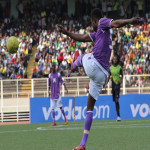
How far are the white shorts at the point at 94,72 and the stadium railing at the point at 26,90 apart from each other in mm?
11442

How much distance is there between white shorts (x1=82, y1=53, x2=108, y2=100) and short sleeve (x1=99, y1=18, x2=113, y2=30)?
0.58 metres

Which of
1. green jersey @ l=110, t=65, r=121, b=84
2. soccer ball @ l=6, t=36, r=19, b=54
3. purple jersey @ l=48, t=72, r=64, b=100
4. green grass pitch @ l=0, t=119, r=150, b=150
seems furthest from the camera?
green jersey @ l=110, t=65, r=121, b=84

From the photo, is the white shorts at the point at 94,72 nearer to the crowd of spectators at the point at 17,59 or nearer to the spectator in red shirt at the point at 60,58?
the crowd of spectators at the point at 17,59

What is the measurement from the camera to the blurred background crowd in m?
27.4

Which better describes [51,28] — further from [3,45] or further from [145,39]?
[145,39]

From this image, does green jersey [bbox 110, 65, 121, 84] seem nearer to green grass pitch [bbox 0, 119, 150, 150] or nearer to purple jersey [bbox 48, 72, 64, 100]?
purple jersey [bbox 48, 72, 64, 100]

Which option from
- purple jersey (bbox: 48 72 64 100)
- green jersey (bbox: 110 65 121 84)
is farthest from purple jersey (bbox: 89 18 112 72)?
green jersey (bbox: 110 65 121 84)

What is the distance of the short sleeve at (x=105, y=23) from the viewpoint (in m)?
7.93

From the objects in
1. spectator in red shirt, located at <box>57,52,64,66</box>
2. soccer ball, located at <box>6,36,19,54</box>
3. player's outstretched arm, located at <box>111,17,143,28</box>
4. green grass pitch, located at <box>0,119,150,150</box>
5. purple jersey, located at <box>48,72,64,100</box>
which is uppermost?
player's outstretched arm, located at <box>111,17,143,28</box>

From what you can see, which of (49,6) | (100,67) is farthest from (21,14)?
(100,67)

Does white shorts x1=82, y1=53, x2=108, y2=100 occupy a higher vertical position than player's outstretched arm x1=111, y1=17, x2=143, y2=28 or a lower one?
lower

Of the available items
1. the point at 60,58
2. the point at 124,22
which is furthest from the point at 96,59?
the point at 60,58

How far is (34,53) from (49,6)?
6747 millimetres

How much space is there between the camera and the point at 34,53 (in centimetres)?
3108
